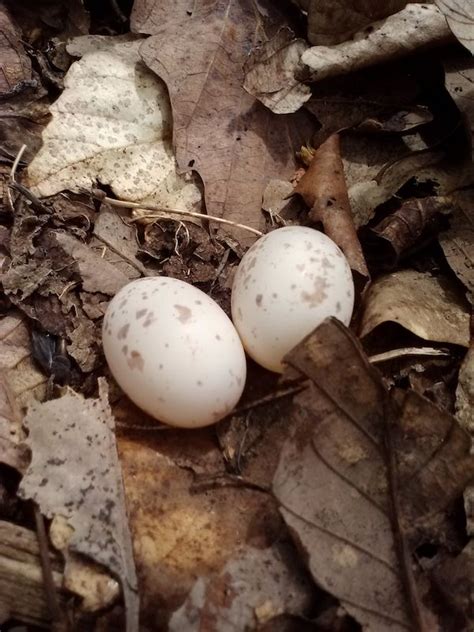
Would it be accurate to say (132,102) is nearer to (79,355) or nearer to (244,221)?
(244,221)

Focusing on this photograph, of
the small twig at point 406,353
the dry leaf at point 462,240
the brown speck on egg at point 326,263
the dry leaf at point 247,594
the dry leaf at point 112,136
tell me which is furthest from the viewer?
the dry leaf at point 112,136

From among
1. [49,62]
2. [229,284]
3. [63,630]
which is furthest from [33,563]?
[49,62]

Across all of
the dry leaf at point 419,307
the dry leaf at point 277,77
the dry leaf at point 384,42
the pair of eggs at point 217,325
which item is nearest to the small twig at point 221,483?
the pair of eggs at point 217,325

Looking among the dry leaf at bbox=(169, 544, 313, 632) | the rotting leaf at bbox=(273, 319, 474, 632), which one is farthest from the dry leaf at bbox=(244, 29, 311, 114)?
the dry leaf at bbox=(169, 544, 313, 632)

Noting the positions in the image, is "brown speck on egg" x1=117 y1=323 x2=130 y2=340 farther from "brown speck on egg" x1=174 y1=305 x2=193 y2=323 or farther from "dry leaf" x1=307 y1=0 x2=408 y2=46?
"dry leaf" x1=307 y1=0 x2=408 y2=46

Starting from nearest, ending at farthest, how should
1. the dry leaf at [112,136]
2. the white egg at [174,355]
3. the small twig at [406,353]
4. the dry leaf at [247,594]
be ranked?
the dry leaf at [247,594] → the white egg at [174,355] → the small twig at [406,353] → the dry leaf at [112,136]

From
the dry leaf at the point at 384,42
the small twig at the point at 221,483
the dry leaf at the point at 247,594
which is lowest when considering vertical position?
the dry leaf at the point at 247,594

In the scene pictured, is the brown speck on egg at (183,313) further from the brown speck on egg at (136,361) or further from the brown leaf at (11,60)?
the brown leaf at (11,60)
